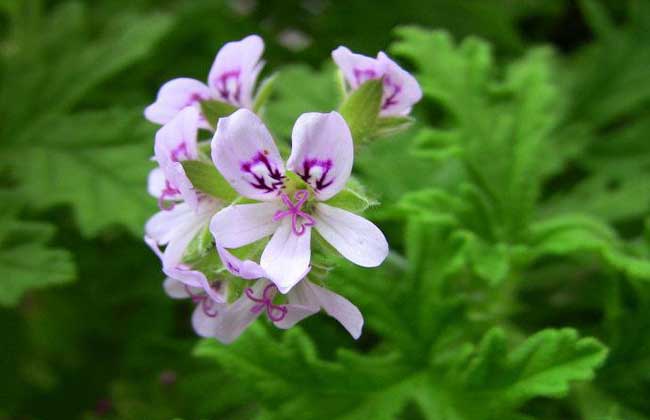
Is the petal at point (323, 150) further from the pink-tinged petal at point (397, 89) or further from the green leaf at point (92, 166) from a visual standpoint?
the green leaf at point (92, 166)

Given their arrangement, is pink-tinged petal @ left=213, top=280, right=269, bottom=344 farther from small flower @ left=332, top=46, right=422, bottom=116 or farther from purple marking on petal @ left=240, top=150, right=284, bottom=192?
small flower @ left=332, top=46, right=422, bottom=116

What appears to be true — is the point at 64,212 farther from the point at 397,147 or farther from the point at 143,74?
the point at 397,147

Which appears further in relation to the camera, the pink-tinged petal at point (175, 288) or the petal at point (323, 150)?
the pink-tinged petal at point (175, 288)

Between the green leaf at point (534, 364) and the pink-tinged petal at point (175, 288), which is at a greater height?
the pink-tinged petal at point (175, 288)

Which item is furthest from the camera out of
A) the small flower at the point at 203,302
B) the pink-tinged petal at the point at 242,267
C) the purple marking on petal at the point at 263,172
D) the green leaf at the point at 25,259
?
the green leaf at the point at 25,259

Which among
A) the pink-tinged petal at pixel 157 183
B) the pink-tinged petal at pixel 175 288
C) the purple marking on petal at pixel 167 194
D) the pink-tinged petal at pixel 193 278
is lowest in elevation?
the pink-tinged petal at pixel 193 278

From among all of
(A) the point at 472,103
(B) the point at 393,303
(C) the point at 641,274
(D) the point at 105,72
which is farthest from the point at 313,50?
(C) the point at 641,274

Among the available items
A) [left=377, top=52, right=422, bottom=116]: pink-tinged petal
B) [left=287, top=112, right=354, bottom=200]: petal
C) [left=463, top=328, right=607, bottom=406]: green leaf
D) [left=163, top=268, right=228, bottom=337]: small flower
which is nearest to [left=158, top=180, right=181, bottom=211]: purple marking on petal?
[left=163, top=268, right=228, bottom=337]: small flower

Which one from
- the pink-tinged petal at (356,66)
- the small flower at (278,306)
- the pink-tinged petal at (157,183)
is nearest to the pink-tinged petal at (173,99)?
the pink-tinged petal at (157,183)
